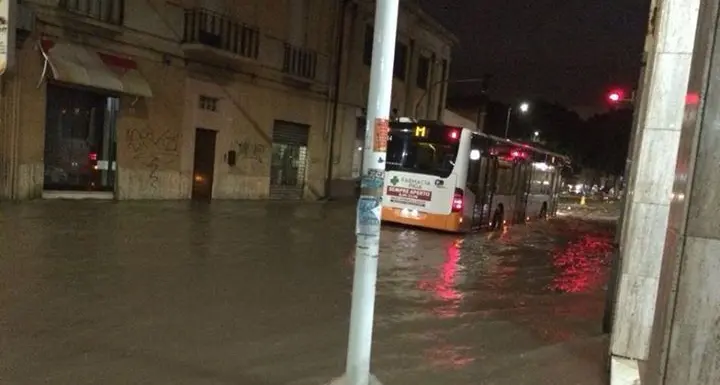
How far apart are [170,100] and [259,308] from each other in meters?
13.4

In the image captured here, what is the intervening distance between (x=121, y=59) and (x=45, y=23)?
234 centimetres

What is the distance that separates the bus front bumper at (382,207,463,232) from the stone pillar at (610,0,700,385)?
10.6 metres

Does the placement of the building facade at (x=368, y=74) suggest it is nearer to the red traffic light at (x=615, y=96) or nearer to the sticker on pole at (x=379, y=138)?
the red traffic light at (x=615, y=96)

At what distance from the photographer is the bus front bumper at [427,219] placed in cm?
1623

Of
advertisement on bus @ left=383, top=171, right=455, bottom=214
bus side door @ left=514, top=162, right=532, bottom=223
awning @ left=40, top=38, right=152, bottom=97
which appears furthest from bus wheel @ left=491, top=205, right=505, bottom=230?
awning @ left=40, top=38, right=152, bottom=97

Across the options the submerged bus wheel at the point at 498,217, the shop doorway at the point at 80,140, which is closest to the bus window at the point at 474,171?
the submerged bus wheel at the point at 498,217

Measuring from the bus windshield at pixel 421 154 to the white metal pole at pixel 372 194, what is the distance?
467 inches

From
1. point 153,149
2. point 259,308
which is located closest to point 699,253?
point 259,308

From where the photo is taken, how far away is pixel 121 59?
17422mm

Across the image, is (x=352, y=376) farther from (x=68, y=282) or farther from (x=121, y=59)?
(x=121, y=59)

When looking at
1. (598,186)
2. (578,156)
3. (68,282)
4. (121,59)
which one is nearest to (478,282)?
(68,282)

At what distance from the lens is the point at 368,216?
168 inches

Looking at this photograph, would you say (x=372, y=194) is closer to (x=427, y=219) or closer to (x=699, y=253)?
(x=699, y=253)

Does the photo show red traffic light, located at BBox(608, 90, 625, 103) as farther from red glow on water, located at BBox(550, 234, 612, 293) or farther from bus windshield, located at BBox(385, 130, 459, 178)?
bus windshield, located at BBox(385, 130, 459, 178)
